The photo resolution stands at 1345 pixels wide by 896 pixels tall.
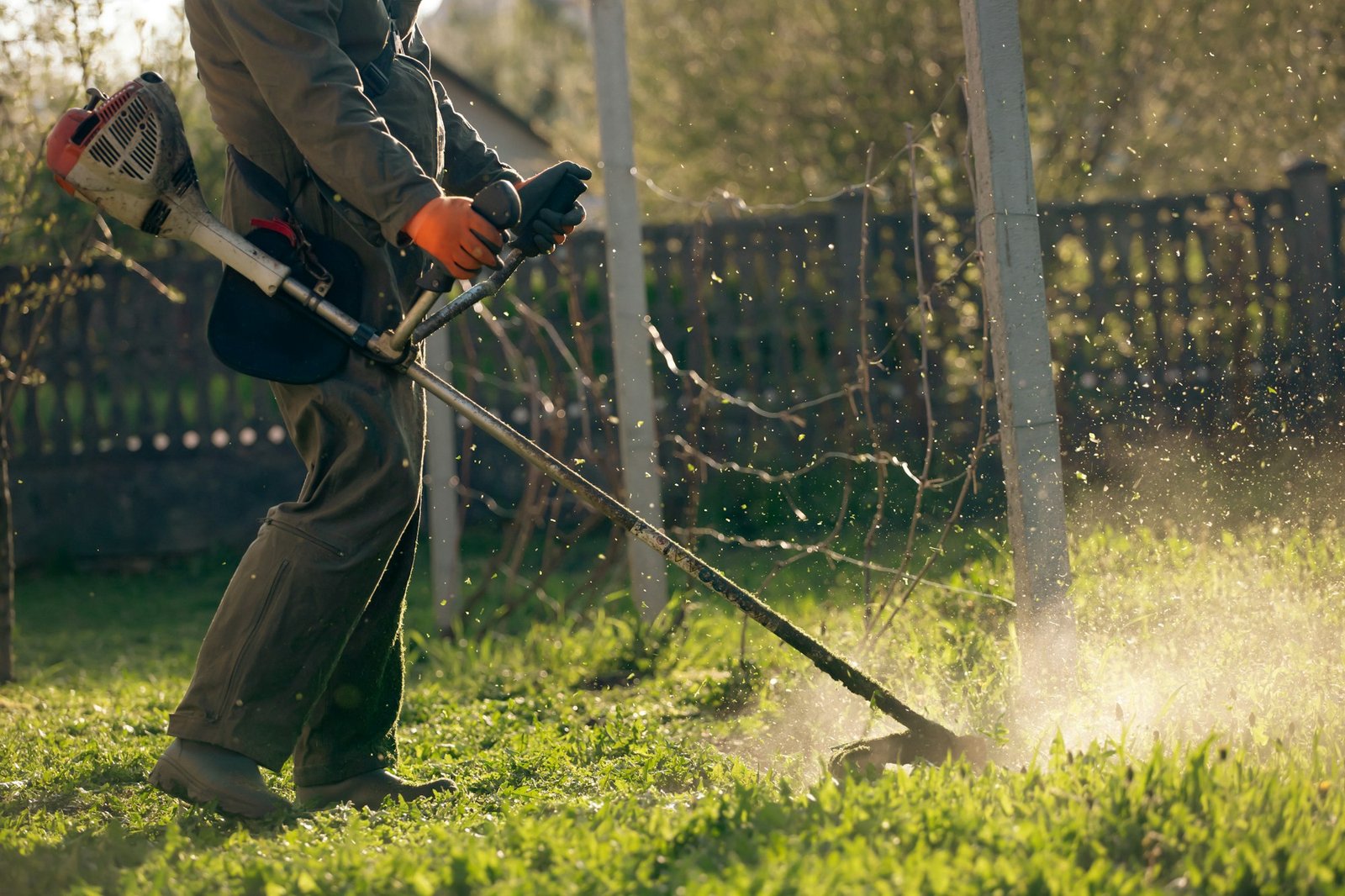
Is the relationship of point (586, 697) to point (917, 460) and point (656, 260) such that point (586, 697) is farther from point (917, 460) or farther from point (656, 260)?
point (656, 260)

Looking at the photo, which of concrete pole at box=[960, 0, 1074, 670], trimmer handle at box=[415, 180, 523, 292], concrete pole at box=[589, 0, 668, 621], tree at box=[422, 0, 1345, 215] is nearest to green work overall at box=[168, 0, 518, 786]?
trimmer handle at box=[415, 180, 523, 292]

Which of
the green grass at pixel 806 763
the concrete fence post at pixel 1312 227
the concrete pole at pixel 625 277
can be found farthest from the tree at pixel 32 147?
the concrete fence post at pixel 1312 227

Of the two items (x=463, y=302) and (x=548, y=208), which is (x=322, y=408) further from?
(x=548, y=208)

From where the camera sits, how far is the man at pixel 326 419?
103 inches

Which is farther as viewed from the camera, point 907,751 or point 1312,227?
point 1312,227

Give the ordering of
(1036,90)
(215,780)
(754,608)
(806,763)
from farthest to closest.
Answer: (1036,90), (806,763), (754,608), (215,780)

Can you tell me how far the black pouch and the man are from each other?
33mm

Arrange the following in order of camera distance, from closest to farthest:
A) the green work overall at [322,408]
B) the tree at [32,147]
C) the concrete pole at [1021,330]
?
the green work overall at [322,408]
the concrete pole at [1021,330]
the tree at [32,147]

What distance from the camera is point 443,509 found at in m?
5.06

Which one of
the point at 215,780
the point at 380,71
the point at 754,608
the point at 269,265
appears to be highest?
the point at 380,71

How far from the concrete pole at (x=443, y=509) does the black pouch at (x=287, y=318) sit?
6.98ft

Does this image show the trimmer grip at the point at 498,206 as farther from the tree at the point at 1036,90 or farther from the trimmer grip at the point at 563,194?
the tree at the point at 1036,90

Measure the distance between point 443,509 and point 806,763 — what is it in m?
2.25

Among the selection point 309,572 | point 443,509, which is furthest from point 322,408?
point 443,509
